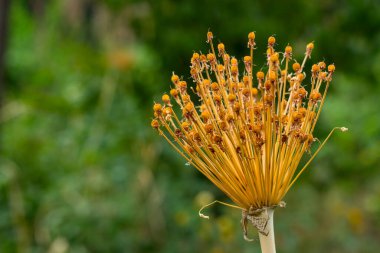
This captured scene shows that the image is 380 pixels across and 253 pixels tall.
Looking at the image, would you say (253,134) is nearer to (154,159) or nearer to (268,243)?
(268,243)

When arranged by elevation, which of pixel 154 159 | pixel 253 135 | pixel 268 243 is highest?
pixel 154 159

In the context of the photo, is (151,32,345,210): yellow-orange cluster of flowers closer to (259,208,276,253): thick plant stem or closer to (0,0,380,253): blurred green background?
(259,208,276,253): thick plant stem

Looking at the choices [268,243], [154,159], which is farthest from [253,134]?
[154,159]

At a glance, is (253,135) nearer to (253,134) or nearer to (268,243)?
(253,134)

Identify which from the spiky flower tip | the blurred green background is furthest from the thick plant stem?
the blurred green background

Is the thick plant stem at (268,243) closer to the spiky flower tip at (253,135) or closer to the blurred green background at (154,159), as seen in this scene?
the spiky flower tip at (253,135)

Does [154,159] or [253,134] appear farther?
[154,159]

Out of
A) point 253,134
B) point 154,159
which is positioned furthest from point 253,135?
point 154,159

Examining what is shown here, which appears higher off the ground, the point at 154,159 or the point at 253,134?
the point at 154,159

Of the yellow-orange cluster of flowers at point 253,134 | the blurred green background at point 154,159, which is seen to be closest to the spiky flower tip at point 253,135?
the yellow-orange cluster of flowers at point 253,134
